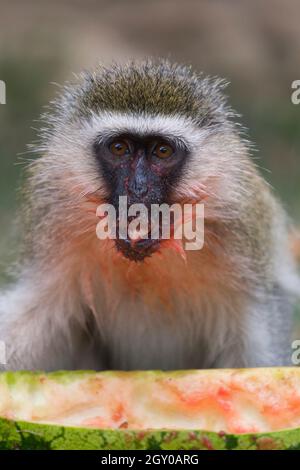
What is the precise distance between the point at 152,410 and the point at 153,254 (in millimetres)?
735

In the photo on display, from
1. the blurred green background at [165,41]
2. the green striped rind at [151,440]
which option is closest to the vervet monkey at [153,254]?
the green striped rind at [151,440]

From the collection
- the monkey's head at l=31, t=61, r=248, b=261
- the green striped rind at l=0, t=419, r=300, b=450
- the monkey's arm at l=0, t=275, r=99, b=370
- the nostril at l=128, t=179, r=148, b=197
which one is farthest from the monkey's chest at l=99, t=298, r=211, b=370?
the green striped rind at l=0, t=419, r=300, b=450

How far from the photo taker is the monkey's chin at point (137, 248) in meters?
2.76

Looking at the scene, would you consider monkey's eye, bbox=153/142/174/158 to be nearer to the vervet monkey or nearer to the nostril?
the vervet monkey

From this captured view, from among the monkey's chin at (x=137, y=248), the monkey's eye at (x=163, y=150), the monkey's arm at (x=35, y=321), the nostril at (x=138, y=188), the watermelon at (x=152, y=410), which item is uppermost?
the monkey's eye at (x=163, y=150)

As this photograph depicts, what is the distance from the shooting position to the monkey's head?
116 inches

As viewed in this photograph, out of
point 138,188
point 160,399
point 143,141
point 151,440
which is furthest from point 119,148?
point 151,440

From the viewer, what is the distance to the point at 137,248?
277cm

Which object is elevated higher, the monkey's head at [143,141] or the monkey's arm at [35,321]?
the monkey's head at [143,141]

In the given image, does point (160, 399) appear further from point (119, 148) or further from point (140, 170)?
point (119, 148)

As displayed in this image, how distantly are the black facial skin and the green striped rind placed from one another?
0.74 m

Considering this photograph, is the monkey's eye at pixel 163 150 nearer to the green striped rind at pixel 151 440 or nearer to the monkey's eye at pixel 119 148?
the monkey's eye at pixel 119 148

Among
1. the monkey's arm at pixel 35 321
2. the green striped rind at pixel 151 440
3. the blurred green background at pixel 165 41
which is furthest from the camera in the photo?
the blurred green background at pixel 165 41
